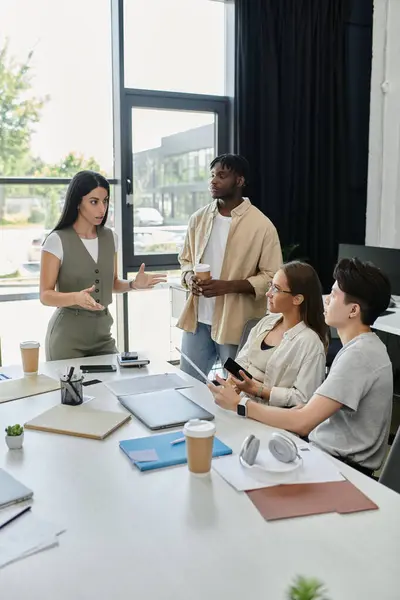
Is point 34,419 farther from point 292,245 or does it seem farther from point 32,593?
point 292,245

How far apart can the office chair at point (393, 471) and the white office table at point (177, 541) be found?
0.34ft

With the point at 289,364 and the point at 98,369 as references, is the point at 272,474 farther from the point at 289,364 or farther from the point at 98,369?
the point at 98,369

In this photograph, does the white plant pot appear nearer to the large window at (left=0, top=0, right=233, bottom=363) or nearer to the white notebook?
the white notebook

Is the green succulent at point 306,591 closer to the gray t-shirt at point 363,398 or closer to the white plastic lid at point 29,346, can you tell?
the gray t-shirt at point 363,398

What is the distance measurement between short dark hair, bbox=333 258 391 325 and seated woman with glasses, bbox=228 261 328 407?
0.27 metres

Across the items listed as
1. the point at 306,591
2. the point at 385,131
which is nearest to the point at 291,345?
the point at 306,591

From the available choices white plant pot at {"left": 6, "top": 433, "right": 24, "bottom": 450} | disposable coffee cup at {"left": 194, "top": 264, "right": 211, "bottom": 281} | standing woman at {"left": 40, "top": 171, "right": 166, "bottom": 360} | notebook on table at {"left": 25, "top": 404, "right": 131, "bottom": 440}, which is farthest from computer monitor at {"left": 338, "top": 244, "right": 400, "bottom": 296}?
white plant pot at {"left": 6, "top": 433, "right": 24, "bottom": 450}

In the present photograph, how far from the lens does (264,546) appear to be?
3.87 ft

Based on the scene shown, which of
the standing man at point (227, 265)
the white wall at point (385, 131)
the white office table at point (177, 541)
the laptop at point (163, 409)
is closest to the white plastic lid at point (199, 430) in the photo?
the white office table at point (177, 541)

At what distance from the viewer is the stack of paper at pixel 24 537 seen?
115cm

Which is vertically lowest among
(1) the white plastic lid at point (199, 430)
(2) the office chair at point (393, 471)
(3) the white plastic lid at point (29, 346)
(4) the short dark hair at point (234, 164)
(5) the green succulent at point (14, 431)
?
(2) the office chair at point (393, 471)

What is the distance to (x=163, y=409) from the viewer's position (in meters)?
1.91

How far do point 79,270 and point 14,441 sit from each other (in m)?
1.12

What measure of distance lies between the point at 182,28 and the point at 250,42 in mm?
476
